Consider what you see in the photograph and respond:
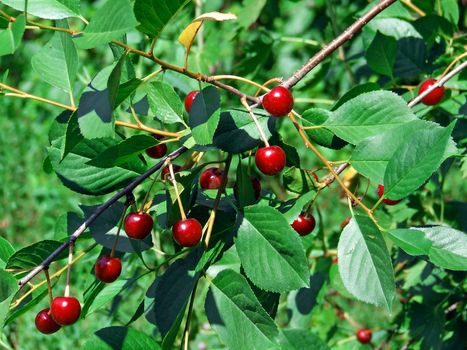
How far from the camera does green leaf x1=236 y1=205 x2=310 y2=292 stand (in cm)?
90

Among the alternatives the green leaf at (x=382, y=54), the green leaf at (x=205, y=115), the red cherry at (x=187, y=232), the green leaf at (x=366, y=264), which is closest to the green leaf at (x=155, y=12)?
the green leaf at (x=205, y=115)

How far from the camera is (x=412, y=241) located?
91cm

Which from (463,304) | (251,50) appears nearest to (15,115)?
(251,50)

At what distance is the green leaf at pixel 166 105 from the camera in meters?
1.02

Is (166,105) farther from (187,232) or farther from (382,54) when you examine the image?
(382,54)

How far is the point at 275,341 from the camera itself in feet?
3.00

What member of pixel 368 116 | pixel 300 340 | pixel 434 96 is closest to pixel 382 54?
pixel 434 96

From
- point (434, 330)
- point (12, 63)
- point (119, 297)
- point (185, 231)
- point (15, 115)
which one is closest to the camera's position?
point (185, 231)

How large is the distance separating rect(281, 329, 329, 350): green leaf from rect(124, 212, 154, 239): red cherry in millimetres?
315

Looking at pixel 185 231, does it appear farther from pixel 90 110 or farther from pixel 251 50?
pixel 251 50

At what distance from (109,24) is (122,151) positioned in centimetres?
18

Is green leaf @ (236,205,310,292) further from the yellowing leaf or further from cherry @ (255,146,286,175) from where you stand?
the yellowing leaf

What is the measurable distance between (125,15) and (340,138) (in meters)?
0.34

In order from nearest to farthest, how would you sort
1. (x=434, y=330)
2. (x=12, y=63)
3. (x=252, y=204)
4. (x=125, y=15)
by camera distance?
(x=125, y=15) < (x=252, y=204) < (x=434, y=330) < (x=12, y=63)
